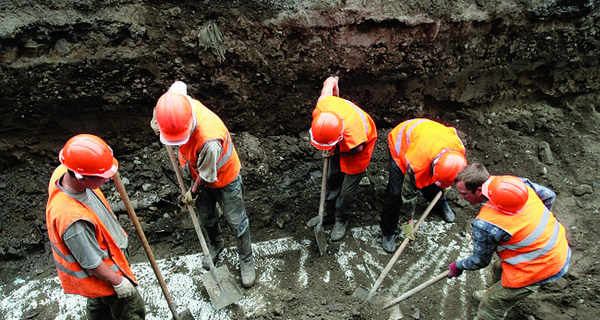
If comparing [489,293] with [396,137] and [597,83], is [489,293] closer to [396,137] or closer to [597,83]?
[396,137]

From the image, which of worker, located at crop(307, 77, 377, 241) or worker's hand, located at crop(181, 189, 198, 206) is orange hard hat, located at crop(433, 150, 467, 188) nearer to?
worker, located at crop(307, 77, 377, 241)

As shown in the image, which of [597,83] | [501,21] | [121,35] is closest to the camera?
[121,35]

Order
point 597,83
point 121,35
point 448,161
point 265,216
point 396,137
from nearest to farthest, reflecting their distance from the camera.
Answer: point 448,161, point 396,137, point 121,35, point 265,216, point 597,83

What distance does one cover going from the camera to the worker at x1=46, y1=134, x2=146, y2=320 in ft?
6.84

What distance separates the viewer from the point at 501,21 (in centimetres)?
461

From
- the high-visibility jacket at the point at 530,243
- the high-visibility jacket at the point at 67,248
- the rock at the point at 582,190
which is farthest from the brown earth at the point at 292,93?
the high-visibility jacket at the point at 67,248

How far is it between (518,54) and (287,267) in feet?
14.1

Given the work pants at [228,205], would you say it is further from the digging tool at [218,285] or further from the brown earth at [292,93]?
the brown earth at [292,93]

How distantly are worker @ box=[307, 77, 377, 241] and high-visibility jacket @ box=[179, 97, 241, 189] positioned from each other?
77cm

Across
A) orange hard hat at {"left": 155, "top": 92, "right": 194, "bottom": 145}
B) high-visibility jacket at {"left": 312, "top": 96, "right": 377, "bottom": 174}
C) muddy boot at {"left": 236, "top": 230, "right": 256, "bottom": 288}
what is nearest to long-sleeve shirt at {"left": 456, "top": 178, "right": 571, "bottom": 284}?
high-visibility jacket at {"left": 312, "top": 96, "right": 377, "bottom": 174}

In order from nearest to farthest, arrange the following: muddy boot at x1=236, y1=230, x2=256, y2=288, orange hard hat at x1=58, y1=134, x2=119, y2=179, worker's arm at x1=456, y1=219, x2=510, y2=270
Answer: orange hard hat at x1=58, y1=134, x2=119, y2=179 → worker's arm at x1=456, y1=219, x2=510, y2=270 → muddy boot at x1=236, y1=230, x2=256, y2=288

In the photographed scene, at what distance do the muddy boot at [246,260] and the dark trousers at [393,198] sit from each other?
145 cm

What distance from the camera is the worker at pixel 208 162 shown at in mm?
2559

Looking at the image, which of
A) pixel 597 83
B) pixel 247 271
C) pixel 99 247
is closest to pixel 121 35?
pixel 99 247
